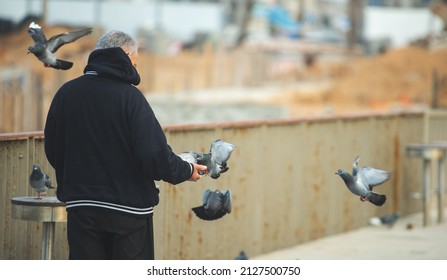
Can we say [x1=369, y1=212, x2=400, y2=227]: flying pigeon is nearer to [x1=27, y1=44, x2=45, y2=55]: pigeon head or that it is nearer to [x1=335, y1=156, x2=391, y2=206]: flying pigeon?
[x1=335, y1=156, x2=391, y2=206]: flying pigeon

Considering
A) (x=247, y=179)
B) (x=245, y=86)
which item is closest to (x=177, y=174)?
(x=247, y=179)

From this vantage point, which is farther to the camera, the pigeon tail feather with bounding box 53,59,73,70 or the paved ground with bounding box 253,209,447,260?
the paved ground with bounding box 253,209,447,260

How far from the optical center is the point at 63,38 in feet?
26.1

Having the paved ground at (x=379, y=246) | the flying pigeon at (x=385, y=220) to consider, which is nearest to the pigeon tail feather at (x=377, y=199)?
the paved ground at (x=379, y=246)

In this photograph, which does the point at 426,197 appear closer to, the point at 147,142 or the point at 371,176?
the point at 371,176

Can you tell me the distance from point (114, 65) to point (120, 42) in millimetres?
164

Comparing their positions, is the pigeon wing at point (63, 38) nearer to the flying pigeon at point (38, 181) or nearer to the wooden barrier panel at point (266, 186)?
the flying pigeon at point (38, 181)

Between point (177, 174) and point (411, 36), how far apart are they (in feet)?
270

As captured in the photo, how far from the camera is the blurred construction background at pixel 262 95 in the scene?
37.5ft

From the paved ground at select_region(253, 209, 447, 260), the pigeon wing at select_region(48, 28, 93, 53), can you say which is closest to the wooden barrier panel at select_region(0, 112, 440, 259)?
the paved ground at select_region(253, 209, 447, 260)

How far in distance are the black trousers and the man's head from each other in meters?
0.83

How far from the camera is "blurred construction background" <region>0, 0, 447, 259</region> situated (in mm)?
11430
